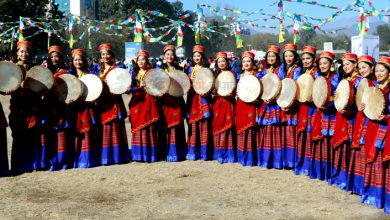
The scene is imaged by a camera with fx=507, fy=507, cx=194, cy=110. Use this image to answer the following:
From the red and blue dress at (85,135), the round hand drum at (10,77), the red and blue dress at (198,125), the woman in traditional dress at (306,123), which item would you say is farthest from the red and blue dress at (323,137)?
the round hand drum at (10,77)

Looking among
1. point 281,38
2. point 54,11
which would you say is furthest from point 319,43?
point 281,38

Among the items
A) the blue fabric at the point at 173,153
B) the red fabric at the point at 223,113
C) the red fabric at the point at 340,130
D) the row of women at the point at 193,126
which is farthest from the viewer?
the blue fabric at the point at 173,153

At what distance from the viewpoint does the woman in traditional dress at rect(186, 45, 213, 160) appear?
24.2 feet

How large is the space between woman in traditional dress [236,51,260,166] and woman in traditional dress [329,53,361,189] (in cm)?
140

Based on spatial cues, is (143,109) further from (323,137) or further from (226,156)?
(323,137)

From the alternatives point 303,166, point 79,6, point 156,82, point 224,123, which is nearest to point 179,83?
point 156,82

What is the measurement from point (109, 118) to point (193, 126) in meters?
1.29

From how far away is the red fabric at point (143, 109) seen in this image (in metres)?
7.21

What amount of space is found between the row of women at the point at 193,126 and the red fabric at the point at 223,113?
0.05 ft

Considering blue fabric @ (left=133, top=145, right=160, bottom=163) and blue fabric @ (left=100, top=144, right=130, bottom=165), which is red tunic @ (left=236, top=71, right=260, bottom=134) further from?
blue fabric @ (left=100, top=144, right=130, bottom=165)

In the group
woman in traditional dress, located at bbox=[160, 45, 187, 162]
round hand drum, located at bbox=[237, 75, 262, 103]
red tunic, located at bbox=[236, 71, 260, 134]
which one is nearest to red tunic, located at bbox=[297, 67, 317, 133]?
round hand drum, located at bbox=[237, 75, 262, 103]

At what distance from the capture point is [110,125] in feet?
23.4

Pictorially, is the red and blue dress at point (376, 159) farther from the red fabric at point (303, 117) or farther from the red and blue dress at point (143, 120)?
the red and blue dress at point (143, 120)

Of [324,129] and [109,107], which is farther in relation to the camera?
[109,107]
